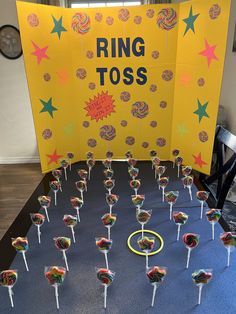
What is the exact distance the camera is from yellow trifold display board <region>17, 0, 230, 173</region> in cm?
221

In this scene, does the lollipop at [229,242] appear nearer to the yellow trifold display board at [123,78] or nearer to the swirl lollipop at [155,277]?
the swirl lollipop at [155,277]

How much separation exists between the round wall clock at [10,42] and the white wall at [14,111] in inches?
2.3

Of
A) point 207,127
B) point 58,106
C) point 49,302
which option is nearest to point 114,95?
point 58,106

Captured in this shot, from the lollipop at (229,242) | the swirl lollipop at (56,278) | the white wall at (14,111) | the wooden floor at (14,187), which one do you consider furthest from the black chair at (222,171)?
the white wall at (14,111)

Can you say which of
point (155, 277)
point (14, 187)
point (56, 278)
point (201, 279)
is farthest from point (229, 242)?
point (14, 187)

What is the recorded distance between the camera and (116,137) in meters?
2.75

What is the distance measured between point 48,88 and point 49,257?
5.49 ft

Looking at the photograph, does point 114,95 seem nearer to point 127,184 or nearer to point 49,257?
point 127,184

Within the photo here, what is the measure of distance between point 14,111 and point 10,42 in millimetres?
897

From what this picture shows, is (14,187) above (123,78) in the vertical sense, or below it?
below

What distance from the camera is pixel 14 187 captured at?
337cm

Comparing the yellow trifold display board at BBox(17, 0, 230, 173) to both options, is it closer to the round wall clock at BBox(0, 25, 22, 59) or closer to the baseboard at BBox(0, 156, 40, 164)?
the round wall clock at BBox(0, 25, 22, 59)

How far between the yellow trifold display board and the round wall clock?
137 cm

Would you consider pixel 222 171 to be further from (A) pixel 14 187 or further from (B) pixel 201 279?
(A) pixel 14 187
